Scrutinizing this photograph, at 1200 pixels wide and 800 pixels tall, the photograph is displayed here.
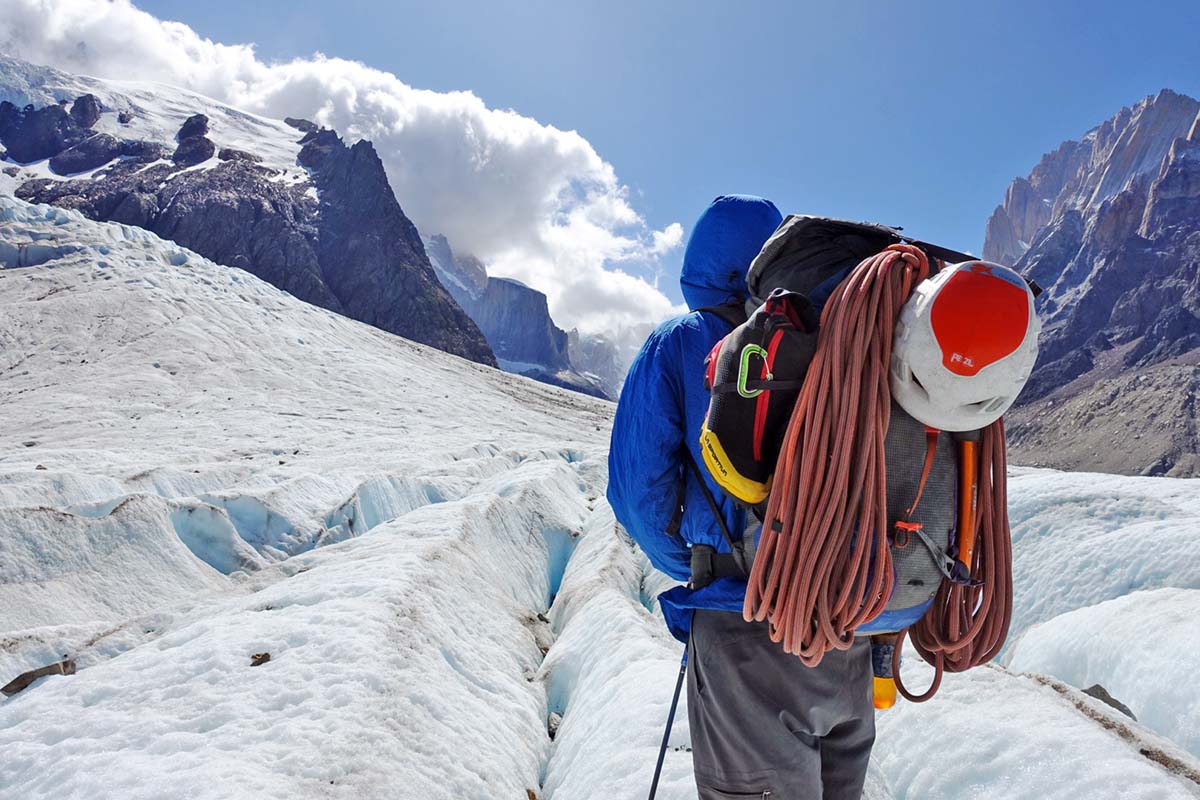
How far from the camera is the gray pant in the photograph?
275cm

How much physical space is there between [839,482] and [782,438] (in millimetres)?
294

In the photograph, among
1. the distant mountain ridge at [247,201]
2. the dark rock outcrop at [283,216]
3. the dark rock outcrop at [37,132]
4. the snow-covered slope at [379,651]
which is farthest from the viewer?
the dark rock outcrop at [37,132]

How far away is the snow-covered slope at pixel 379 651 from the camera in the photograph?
5.00 meters

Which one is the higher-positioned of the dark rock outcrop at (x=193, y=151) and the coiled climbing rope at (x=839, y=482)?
the dark rock outcrop at (x=193, y=151)

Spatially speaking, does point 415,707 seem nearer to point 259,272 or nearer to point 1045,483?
point 1045,483

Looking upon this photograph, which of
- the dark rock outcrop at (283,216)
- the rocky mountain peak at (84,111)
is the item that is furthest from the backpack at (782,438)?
the rocky mountain peak at (84,111)

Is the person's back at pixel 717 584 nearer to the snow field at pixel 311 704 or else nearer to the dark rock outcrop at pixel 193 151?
the snow field at pixel 311 704

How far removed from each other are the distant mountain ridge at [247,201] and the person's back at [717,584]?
16407 centimetres

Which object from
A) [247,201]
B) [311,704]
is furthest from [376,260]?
[311,704]

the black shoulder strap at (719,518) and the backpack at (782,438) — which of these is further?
the black shoulder strap at (719,518)

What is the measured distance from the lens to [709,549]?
2957 mm

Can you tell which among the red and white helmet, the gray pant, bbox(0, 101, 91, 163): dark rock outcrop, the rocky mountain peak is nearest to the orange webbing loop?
the gray pant

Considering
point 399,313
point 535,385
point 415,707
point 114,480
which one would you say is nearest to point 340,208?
point 399,313

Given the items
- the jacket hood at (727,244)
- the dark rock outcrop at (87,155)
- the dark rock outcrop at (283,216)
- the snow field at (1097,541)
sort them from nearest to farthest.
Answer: the jacket hood at (727,244), the snow field at (1097,541), the dark rock outcrop at (283,216), the dark rock outcrop at (87,155)
